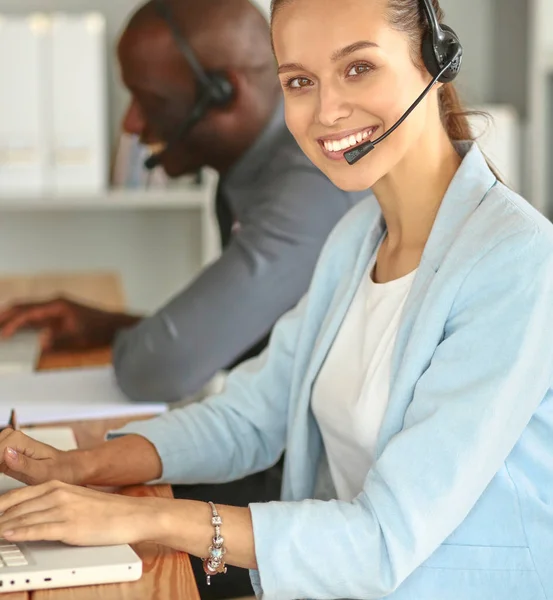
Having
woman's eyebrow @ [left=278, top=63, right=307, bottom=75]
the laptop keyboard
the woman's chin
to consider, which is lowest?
the laptop keyboard

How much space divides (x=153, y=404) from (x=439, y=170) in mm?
648

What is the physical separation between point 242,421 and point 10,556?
0.49 meters

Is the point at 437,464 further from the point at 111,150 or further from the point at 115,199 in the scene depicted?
the point at 111,150

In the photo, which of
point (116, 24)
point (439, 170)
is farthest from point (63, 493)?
point (116, 24)

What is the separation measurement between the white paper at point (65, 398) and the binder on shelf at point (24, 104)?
58.2 inches

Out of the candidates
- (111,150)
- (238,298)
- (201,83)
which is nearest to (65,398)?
(238,298)

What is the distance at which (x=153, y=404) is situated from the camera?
1561mm

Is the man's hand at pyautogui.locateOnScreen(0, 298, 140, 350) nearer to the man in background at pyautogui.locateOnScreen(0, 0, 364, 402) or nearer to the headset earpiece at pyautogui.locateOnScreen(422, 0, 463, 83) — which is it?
the man in background at pyautogui.locateOnScreen(0, 0, 364, 402)

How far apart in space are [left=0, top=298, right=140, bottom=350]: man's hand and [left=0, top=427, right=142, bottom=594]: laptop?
3.83ft

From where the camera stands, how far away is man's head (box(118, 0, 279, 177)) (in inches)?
64.1

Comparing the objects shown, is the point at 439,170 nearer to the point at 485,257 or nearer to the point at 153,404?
the point at 485,257

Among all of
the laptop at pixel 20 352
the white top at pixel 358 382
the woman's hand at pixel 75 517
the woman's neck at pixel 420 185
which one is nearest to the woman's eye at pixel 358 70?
the woman's neck at pixel 420 185

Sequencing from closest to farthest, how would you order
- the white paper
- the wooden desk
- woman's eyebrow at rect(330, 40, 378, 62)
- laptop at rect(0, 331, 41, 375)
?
the wooden desk
woman's eyebrow at rect(330, 40, 378, 62)
the white paper
laptop at rect(0, 331, 41, 375)

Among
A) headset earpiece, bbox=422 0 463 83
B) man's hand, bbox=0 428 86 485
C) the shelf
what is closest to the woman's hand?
man's hand, bbox=0 428 86 485
